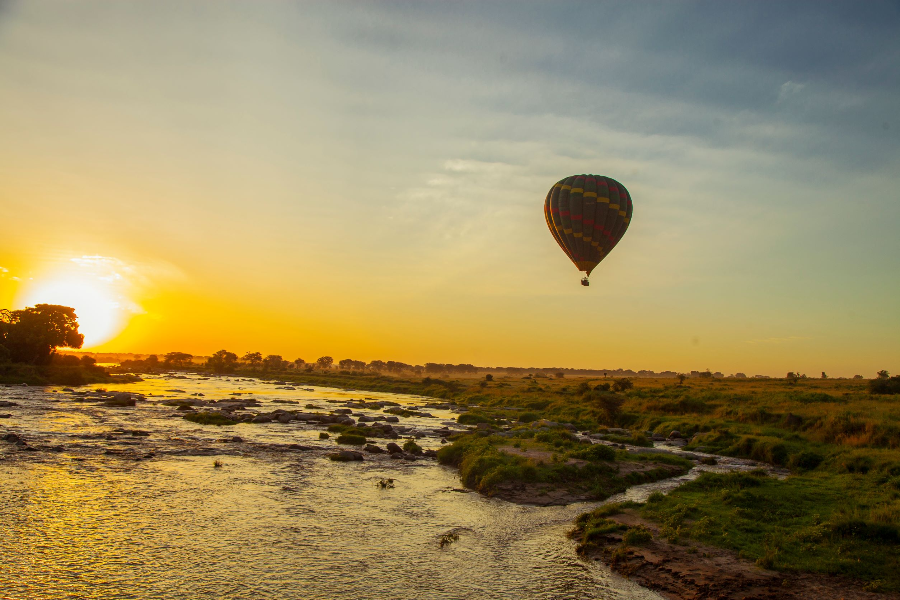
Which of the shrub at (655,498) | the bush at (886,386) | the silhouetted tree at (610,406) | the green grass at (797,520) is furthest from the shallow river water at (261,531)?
the bush at (886,386)

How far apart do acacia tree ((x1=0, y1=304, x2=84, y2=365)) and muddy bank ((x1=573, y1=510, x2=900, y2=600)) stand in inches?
4083

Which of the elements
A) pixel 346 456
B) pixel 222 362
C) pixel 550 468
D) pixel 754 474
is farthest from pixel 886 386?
pixel 222 362

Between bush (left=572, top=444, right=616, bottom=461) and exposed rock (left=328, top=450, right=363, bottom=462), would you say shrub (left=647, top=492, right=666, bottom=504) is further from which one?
exposed rock (left=328, top=450, right=363, bottom=462)

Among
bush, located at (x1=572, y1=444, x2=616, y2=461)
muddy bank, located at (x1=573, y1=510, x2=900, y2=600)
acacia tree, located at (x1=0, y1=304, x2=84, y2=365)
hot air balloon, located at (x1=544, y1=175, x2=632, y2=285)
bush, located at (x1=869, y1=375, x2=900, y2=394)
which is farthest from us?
acacia tree, located at (x1=0, y1=304, x2=84, y2=365)

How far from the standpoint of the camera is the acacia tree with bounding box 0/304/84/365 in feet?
294

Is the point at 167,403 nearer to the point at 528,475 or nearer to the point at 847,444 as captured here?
the point at 528,475

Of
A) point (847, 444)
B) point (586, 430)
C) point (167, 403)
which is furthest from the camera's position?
point (167, 403)

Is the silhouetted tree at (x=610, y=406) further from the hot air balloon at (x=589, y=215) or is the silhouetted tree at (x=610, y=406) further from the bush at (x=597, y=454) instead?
the bush at (x=597, y=454)

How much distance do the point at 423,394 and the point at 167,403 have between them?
54175mm

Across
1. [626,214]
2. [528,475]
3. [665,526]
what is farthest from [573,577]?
[626,214]

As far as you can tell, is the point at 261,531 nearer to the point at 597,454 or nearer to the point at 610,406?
the point at 597,454

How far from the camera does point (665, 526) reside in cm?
1902

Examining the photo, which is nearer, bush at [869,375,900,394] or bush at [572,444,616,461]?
bush at [572,444,616,461]

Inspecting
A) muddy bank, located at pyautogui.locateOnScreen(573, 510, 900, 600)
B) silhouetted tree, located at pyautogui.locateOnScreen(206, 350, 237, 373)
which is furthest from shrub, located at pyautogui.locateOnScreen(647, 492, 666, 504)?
silhouetted tree, located at pyautogui.locateOnScreen(206, 350, 237, 373)
